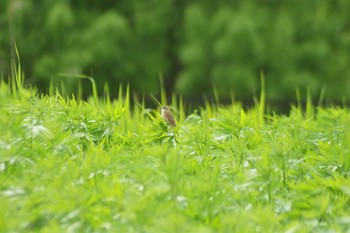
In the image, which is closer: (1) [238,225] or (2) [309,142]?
(1) [238,225]

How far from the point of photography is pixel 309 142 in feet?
13.8

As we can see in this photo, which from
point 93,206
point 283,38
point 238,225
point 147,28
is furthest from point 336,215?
point 147,28

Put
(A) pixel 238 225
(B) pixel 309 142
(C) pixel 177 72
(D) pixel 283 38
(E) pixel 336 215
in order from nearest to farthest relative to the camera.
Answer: (A) pixel 238 225 → (E) pixel 336 215 → (B) pixel 309 142 → (D) pixel 283 38 → (C) pixel 177 72

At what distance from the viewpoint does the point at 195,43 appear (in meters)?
16.8

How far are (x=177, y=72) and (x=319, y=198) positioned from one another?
16056 millimetres

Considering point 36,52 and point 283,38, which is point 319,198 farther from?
point 36,52

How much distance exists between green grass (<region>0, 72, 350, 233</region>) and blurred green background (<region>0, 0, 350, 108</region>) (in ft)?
39.6

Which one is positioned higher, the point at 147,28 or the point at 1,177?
the point at 1,177

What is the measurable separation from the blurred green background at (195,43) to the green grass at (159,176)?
1206cm

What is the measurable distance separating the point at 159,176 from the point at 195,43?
13845 millimetres

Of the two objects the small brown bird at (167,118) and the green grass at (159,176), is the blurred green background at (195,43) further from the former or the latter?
the green grass at (159,176)

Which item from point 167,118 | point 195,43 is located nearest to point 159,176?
point 167,118

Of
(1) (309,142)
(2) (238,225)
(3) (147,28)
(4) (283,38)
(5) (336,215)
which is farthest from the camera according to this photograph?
(3) (147,28)

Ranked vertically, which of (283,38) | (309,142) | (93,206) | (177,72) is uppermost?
(93,206)
